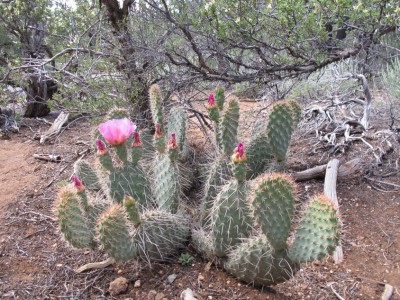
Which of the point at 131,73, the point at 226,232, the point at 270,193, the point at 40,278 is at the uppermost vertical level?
the point at 131,73

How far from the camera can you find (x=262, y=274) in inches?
81.0

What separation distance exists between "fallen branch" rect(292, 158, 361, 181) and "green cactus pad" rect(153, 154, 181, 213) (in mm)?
1258

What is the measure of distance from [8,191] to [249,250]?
8.35ft

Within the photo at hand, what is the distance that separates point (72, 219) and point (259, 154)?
54.2 inches

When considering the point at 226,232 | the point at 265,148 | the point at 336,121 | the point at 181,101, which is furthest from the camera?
the point at 336,121

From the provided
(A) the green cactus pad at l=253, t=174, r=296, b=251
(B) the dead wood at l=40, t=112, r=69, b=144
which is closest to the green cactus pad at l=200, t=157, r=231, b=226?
(A) the green cactus pad at l=253, t=174, r=296, b=251

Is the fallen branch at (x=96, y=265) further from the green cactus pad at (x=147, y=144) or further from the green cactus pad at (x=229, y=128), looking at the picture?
the green cactus pad at (x=147, y=144)

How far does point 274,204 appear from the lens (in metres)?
1.85

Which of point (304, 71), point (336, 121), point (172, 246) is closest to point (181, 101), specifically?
point (304, 71)

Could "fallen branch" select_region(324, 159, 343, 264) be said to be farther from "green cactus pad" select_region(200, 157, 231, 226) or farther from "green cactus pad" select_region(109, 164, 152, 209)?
"green cactus pad" select_region(109, 164, 152, 209)

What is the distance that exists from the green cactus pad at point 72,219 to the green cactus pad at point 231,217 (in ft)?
2.32

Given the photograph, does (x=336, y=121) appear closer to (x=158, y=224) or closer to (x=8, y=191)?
(x=158, y=224)

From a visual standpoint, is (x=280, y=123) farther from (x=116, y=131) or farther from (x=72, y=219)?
(x=72, y=219)

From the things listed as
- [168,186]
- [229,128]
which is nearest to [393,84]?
[229,128]
